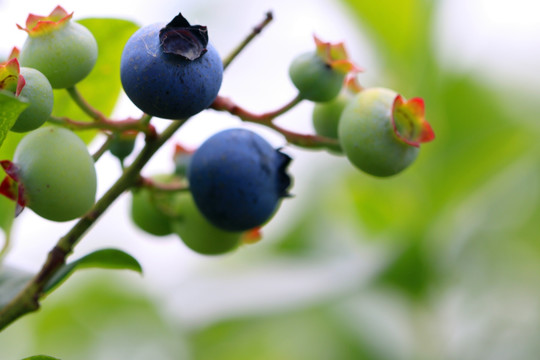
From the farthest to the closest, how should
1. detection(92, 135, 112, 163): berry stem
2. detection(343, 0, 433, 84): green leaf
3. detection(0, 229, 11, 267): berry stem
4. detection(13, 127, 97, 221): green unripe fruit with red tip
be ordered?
1. detection(343, 0, 433, 84): green leaf
2. detection(0, 229, 11, 267): berry stem
3. detection(92, 135, 112, 163): berry stem
4. detection(13, 127, 97, 221): green unripe fruit with red tip

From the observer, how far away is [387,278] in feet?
8.03

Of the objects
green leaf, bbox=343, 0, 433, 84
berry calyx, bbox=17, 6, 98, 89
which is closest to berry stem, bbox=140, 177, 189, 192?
berry calyx, bbox=17, 6, 98, 89

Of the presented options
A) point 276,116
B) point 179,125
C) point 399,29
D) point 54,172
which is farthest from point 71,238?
point 399,29

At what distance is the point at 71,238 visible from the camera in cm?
111

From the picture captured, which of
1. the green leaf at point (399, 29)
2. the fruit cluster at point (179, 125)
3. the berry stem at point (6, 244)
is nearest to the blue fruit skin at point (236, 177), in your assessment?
the fruit cluster at point (179, 125)

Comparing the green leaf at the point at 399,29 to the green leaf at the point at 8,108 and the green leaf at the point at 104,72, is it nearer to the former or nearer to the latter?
the green leaf at the point at 104,72

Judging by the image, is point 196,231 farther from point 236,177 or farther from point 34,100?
point 34,100

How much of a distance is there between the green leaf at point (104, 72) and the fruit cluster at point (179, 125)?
173mm

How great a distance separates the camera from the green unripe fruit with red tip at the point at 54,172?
1043 mm

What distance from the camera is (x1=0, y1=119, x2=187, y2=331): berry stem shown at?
3.58 feet

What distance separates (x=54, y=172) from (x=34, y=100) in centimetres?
13

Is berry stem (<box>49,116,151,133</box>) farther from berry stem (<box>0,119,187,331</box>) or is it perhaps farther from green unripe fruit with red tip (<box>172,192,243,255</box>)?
green unripe fruit with red tip (<box>172,192,243,255</box>)

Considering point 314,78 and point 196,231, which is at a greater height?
point 314,78

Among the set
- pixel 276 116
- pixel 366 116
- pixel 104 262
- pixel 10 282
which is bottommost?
pixel 10 282
